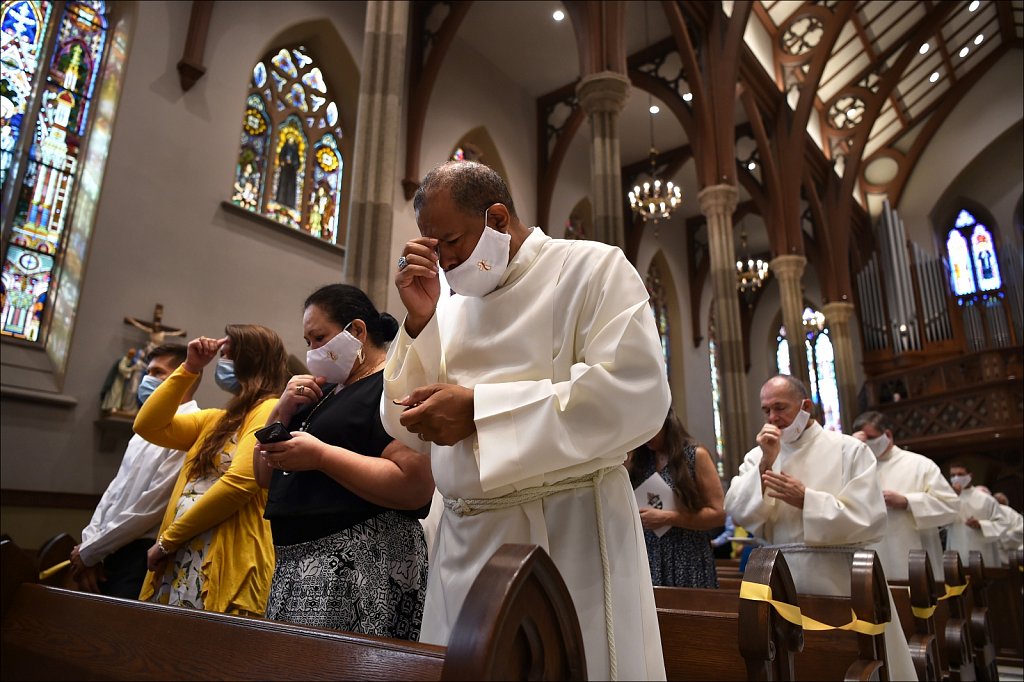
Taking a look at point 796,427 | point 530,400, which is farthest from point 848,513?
point 530,400

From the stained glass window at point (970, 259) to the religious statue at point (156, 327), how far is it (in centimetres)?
1651

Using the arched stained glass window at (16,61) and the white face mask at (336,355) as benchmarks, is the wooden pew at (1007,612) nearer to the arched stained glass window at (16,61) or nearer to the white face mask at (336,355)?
the white face mask at (336,355)

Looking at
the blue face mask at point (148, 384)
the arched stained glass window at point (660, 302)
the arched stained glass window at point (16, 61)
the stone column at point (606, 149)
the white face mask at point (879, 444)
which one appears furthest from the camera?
the arched stained glass window at point (660, 302)

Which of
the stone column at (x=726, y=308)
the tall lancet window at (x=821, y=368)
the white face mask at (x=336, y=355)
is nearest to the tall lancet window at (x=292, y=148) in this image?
the stone column at (x=726, y=308)

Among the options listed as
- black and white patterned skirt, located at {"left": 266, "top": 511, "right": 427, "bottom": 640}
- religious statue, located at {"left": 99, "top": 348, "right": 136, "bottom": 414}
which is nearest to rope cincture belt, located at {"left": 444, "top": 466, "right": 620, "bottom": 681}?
black and white patterned skirt, located at {"left": 266, "top": 511, "right": 427, "bottom": 640}

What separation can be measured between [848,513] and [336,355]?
222 cm

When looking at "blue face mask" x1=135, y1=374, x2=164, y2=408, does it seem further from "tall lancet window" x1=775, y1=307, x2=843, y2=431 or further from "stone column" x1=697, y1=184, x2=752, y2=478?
"tall lancet window" x1=775, y1=307, x2=843, y2=431

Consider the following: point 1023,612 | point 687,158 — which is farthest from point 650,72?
point 1023,612

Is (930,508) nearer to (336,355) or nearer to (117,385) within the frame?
(336,355)

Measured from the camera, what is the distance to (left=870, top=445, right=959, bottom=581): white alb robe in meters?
4.95

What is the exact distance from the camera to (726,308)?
11391mm

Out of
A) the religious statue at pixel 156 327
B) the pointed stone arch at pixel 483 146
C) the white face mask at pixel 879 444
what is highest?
the pointed stone arch at pixel 483 146

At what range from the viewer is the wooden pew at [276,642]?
973 mm

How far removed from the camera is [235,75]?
28.8 ft
